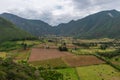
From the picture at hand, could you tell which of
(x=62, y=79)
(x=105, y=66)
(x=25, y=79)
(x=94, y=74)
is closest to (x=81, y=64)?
(x=105, y=66)

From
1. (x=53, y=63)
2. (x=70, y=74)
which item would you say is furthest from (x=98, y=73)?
(x=53, y=63)

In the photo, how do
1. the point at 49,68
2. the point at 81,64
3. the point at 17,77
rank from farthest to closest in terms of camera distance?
the point at 81,64 → the point at 49,68 → the point at 17,77

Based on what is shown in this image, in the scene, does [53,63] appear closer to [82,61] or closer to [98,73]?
[82,61]

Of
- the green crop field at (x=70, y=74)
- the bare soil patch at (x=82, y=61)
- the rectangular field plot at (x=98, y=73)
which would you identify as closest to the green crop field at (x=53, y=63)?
the bare soil patch at (x=82, y=61)

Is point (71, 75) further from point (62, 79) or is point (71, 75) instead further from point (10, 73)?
point (10, 73)

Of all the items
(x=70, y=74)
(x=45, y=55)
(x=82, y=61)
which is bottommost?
(x=70, y=74)

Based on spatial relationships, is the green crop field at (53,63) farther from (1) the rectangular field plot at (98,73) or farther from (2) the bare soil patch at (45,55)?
(2) the bare soil patch at (45,55)

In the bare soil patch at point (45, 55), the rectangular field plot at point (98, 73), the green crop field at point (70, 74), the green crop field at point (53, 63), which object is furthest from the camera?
the bare soil patch at point (45, 55)

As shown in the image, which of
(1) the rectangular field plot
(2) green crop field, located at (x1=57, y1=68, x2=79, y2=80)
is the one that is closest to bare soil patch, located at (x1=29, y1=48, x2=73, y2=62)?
→ (2) green crop field, located at (x1=57, y1=68, x2=79, y2=80)
